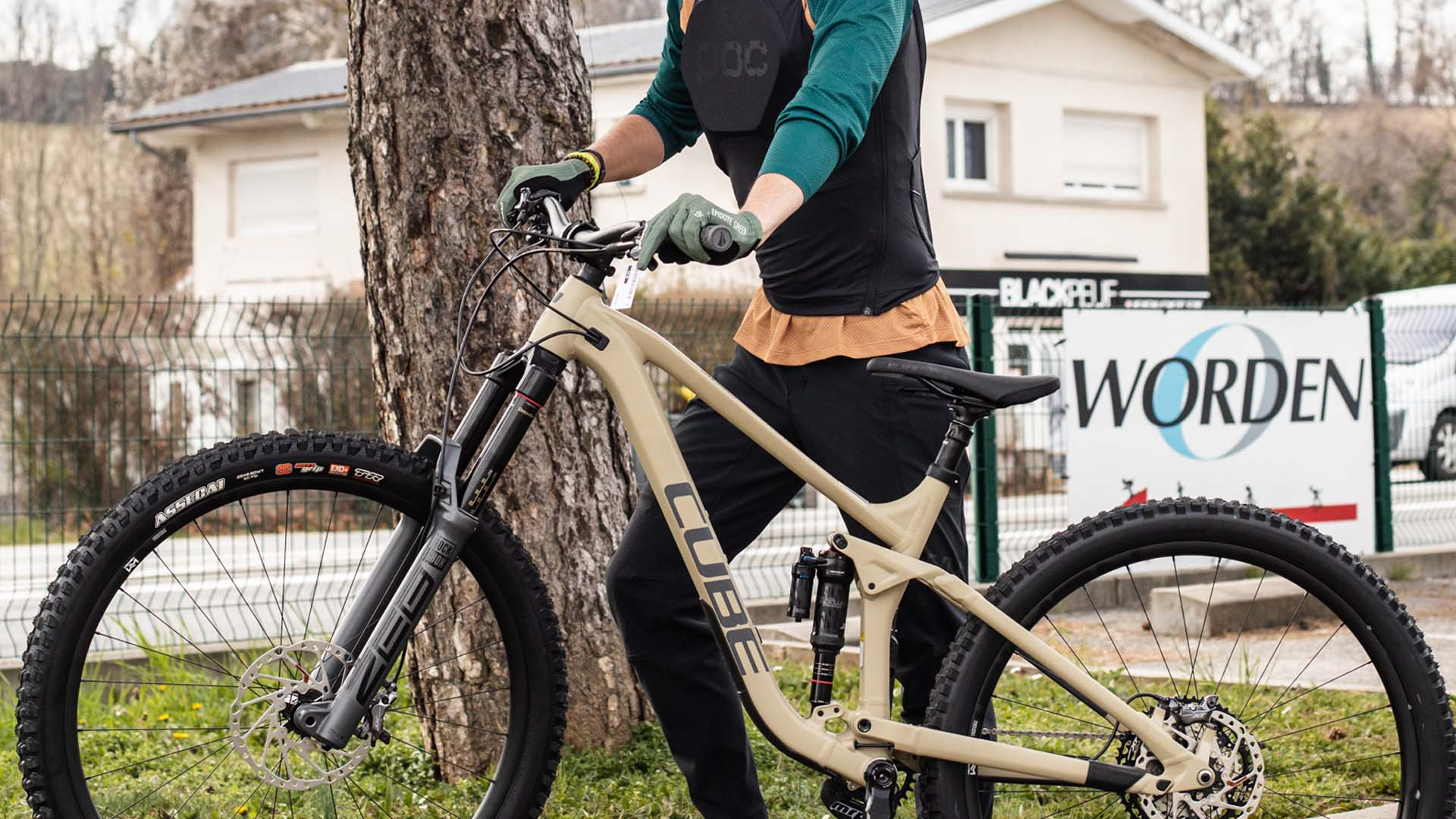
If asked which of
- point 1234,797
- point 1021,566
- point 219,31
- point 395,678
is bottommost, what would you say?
point 1234,797

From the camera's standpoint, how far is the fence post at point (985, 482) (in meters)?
8.53

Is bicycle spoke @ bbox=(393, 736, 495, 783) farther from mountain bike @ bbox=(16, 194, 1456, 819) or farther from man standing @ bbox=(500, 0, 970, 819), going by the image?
man standing @ bbox=(500, 0, 970, 819)

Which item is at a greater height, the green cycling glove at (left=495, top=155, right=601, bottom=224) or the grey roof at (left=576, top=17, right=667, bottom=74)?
the grey roof at (left=576, top=17, right=667, bottom=74)

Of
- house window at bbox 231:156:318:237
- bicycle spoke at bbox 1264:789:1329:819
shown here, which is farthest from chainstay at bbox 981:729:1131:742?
house window at bbox 231:156:318:237

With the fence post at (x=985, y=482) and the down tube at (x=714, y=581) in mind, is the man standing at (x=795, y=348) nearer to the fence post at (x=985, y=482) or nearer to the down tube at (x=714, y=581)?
the down tube at (x=714, y=581)

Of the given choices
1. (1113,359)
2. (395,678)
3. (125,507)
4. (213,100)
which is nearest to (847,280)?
(395,678)

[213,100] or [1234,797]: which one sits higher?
[213,100]

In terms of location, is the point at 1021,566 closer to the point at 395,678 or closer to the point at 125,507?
the point at 395,678

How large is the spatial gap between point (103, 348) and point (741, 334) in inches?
287

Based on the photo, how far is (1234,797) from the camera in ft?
9.73

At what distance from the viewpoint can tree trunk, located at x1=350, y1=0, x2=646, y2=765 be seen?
399 centimetres

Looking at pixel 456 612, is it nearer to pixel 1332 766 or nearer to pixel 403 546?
pixel 403 546

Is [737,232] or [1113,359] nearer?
[737,232]

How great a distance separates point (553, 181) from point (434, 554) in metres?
0.78
